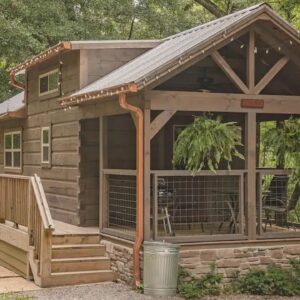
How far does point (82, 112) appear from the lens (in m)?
12.0

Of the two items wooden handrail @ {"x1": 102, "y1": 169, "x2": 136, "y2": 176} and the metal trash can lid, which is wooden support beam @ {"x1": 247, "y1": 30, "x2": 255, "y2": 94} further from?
the metal trash can lid

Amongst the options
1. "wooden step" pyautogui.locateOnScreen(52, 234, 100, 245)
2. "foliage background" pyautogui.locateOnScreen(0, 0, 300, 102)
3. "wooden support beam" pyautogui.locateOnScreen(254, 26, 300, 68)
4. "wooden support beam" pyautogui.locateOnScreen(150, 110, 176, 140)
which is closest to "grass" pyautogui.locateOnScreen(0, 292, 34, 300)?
"wooden step" pyautogui.locateOnScreen(52, 234, 100, 245)

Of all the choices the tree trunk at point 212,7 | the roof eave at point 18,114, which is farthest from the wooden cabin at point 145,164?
the tree trunk at point 212,7

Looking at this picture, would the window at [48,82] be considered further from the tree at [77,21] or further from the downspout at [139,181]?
the tree at [77,21]

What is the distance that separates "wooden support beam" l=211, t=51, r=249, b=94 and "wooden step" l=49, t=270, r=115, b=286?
149 inches

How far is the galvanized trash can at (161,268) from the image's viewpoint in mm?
9047

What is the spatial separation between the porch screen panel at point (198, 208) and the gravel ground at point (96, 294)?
46.5 inches

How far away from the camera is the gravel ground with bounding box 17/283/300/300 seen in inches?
355

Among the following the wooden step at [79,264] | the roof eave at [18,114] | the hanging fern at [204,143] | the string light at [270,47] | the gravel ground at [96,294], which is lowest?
the gravel ground at [96,294]

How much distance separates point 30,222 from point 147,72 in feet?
11.6

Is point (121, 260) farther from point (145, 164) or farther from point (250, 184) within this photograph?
point (250, 184)

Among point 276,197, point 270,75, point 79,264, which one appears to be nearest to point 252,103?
Result: point 270,75

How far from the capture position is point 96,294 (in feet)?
30.4

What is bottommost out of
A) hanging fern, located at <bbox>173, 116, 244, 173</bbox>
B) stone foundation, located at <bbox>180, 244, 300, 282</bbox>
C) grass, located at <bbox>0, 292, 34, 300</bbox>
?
grass, located at <bbox>0, 292, 34, 300</bbox>
